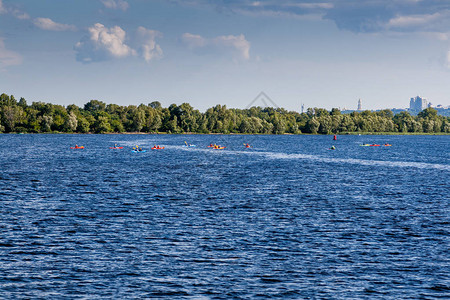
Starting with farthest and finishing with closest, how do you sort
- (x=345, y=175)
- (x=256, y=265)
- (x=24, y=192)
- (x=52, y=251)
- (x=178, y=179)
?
(x=345, y=175)
(x=178, y=179)
(x=24, y=192)
(x=52, y=251)
(x=256, y=265)

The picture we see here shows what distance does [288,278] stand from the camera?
30359 mm

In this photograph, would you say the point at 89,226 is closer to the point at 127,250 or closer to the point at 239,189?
the point at 127,250

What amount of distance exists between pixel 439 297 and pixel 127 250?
22.2 m

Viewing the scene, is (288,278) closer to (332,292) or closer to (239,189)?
(332,292)

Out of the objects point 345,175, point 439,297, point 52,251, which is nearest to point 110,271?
point 52,251

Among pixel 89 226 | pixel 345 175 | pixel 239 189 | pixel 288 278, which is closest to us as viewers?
pixel 288 278

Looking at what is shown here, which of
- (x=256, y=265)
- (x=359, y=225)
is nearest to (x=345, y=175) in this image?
(x=359, y=225)

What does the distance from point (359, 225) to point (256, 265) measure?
16677mm

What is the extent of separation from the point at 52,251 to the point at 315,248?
20711 millimetres

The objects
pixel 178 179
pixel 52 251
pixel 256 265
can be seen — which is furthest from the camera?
pixel 178 179

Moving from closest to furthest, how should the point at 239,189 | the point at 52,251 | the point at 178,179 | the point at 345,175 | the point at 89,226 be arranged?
the point at 52,251
the point at 89,226
the point at 239,189
the point at 178,179
the point at 345,175

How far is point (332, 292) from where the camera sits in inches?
1105

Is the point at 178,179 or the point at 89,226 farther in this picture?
the point at 178,179

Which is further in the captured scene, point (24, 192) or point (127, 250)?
point (24, 192)
